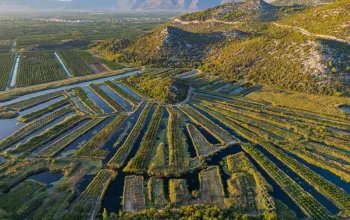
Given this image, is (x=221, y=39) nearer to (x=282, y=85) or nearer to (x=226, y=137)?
(x=282, y=85)

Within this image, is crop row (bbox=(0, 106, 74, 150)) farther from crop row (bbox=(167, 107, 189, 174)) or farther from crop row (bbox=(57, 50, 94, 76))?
crop row (bbox=(57, 50, 94, 76))

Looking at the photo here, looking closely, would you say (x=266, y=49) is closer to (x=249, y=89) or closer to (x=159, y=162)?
(x=249, y=89)

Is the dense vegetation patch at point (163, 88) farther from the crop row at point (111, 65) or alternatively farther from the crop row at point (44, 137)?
the crop row at point (111, 65)

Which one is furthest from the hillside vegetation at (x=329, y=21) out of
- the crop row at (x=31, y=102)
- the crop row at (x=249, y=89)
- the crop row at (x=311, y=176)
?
the crop row at (x=31, y=102)

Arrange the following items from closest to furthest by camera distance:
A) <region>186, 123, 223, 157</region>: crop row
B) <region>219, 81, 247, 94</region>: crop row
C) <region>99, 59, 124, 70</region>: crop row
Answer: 1. <region>186, 123, 223, 157</region>: crop row
2. <region>219, 81, 247, 94</region>: crop row
3. <region>99, 59, 124, 70</region>: crop row

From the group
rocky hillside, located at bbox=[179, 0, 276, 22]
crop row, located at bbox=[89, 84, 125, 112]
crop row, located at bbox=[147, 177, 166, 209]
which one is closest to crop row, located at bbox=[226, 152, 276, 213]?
crop row, located at bbox=[147, 177, 166, 209]

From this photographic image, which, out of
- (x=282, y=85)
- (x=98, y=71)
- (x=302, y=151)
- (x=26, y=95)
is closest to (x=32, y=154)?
(x=26, y=95)
